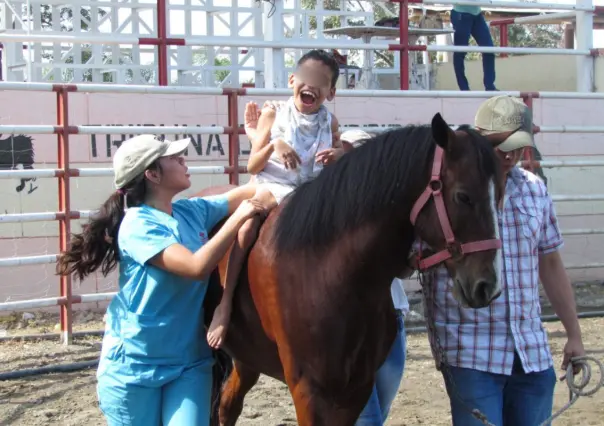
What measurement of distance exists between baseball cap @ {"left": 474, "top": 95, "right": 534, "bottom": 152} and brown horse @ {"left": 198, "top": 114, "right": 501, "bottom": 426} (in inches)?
9.4

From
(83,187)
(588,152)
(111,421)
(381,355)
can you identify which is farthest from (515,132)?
(588,152)

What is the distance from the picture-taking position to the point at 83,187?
23.2 feet

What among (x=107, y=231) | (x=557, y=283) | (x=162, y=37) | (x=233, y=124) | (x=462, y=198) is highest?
(x=162, y=37)

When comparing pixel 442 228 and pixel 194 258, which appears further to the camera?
pixel 194 258

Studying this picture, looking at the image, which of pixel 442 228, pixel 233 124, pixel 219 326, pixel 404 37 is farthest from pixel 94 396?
pixel 404 37

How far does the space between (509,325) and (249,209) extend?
1.00m

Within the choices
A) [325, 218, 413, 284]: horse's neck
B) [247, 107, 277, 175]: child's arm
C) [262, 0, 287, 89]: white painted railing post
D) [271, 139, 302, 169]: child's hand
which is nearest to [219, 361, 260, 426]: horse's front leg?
[247, 107, 277, 175]: child's arm

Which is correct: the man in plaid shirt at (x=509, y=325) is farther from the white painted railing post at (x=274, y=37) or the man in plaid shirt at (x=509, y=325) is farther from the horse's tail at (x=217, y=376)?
the white painted railing post at (x=274, y=37)

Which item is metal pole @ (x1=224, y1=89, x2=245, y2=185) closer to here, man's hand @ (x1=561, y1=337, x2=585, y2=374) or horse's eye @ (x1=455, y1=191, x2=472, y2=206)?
man's hand @ (x1=561, y1=337, x2=585, y2=374)

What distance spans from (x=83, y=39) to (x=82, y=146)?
91 cm

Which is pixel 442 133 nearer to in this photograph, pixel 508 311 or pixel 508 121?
pixel 508 121

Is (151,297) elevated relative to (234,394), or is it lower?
elevated

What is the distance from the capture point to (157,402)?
2.87 metres

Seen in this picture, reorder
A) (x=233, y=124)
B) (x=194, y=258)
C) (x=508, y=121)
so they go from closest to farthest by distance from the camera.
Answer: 1. (x=194, y=258)
2. (x=508, y=121)
3. (x=233, y=124)
